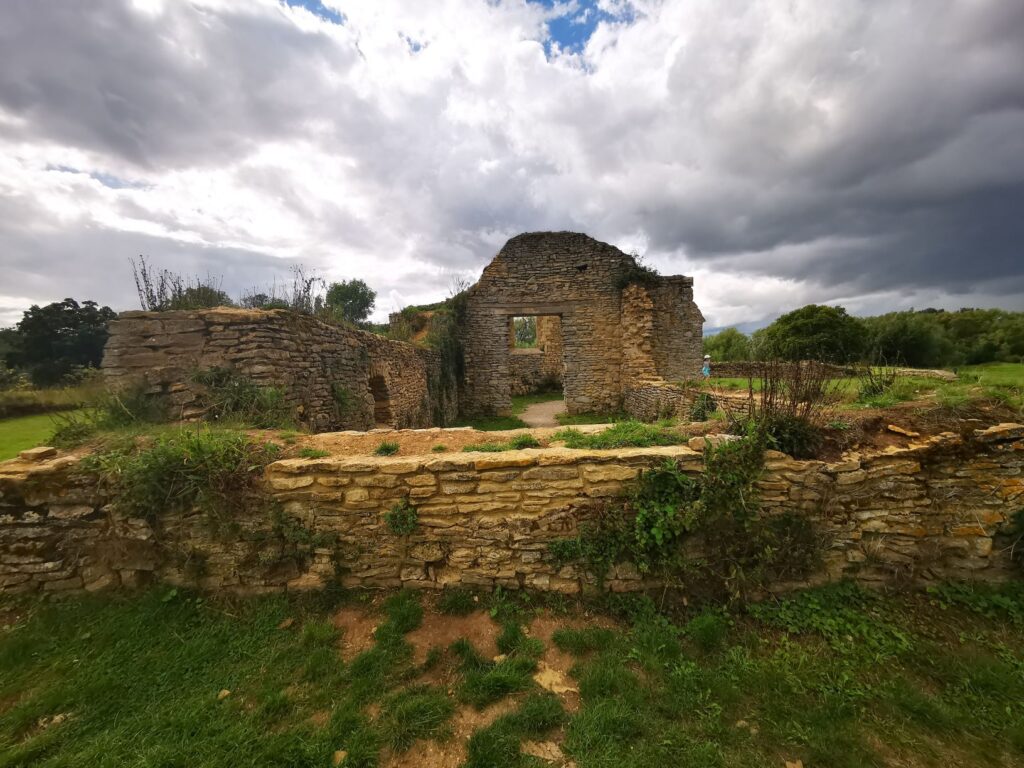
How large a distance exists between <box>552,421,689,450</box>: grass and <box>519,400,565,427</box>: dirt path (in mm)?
7999

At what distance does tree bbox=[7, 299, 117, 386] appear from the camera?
1459 centimetres

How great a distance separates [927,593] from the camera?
10.5ft

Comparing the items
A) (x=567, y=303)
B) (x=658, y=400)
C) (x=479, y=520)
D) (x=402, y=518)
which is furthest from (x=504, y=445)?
(x=567, y=303)

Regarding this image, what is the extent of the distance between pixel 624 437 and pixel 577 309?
10.2 m

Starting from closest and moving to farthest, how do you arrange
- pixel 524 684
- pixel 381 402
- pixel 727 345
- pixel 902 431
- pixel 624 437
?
pixel 524 684
pixel 902 431
pixel 624 437
pixel 381 402
pixel 727 345

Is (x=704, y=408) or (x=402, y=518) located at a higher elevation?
(x=704, y=408)

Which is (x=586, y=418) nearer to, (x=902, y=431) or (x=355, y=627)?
(x=902, y=431)

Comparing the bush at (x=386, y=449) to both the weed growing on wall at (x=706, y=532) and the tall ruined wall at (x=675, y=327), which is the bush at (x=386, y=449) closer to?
the weed growing on wall at (x=706, y=532)

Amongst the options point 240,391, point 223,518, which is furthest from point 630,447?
point 240,391

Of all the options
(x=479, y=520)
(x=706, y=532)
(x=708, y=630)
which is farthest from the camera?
(x=479, y=520)

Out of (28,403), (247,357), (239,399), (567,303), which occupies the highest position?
(567,303)

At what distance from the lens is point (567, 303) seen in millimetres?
13219

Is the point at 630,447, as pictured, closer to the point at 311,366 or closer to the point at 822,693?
the point at 822,693

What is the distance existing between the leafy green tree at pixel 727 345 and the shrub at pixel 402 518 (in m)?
27.5
